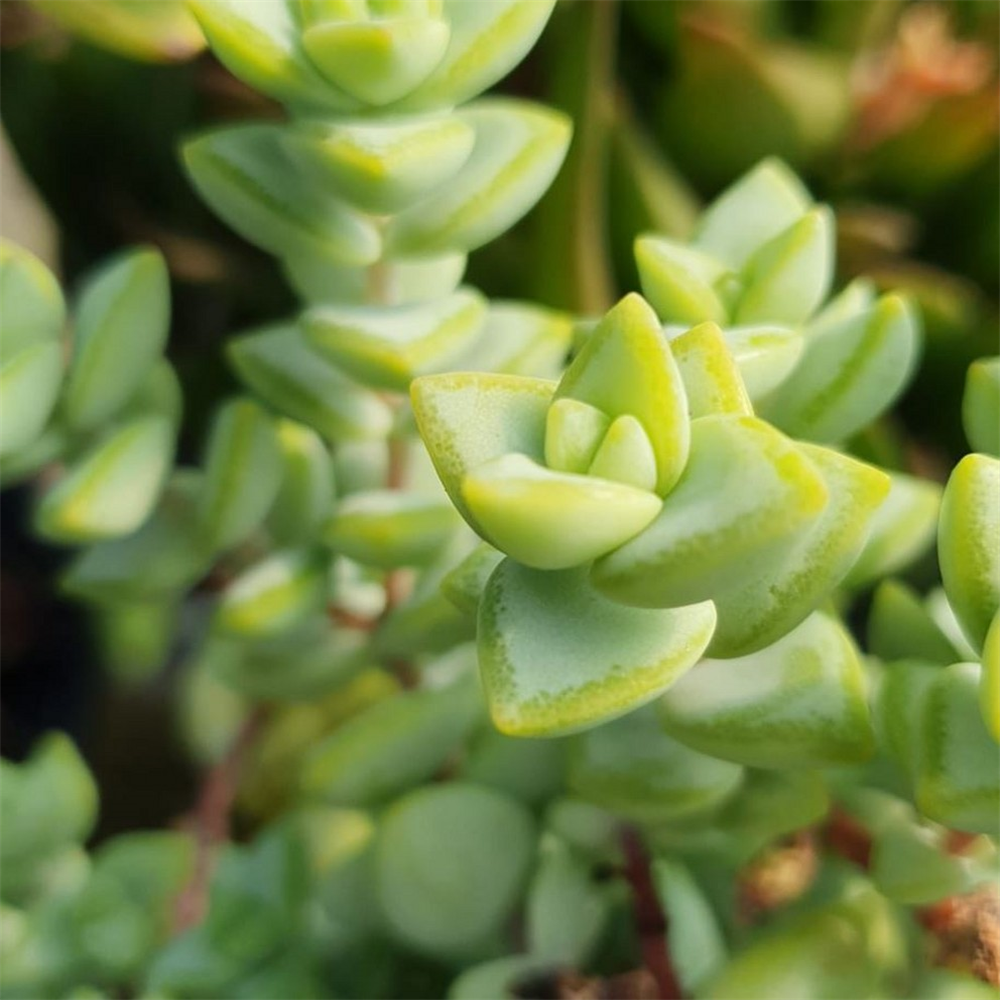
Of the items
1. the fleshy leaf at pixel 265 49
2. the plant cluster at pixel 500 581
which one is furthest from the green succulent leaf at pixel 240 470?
the fleshy leaf at pixel 265 49

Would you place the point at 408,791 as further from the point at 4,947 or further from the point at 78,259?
the point at 78,259

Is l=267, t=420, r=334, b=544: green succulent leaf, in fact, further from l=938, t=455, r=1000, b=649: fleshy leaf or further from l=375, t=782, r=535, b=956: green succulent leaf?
l=938, t=455, r=1000, b=649: fleshy leaf

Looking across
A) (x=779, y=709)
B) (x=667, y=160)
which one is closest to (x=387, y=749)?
(x=779, y=709)

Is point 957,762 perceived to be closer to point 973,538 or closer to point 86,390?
point 973,538

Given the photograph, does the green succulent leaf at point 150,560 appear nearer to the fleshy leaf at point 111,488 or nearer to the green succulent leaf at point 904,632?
the fleshy leaf at point 111,488

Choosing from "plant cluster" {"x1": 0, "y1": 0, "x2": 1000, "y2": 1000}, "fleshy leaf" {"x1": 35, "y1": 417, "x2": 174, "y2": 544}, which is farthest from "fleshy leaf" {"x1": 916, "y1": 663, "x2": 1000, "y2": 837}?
"fleshy leaf" {"x1": 35, "y1": 417, "x2": 174, "y2": 544}

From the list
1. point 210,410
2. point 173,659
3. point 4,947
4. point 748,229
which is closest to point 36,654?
point 173,659
